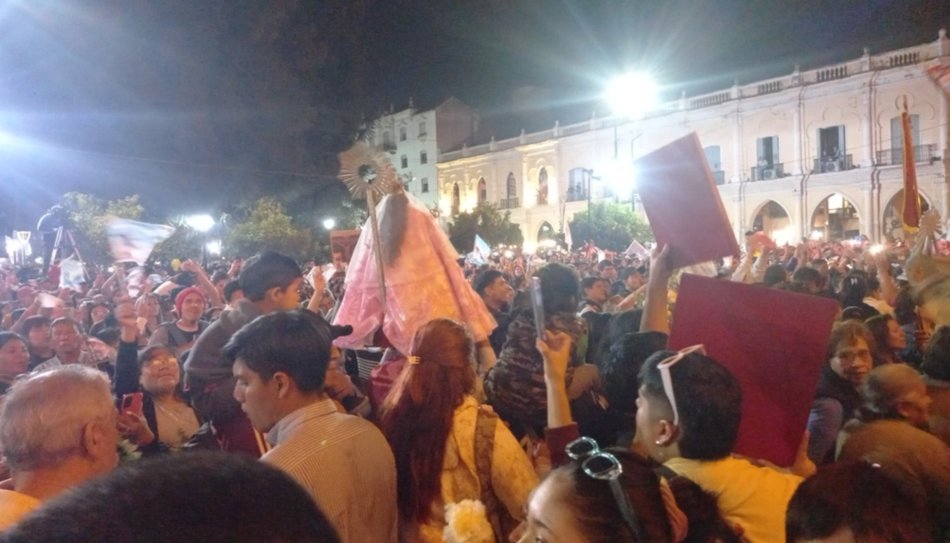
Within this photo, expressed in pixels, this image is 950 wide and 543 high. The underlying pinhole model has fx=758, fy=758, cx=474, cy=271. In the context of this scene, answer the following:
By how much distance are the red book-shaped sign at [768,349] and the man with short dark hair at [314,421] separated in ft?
4.71

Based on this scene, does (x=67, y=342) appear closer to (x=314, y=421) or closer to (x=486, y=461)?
(x=314, y=421)

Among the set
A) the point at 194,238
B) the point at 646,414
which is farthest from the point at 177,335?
the point at 194,238

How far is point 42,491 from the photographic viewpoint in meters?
2.32

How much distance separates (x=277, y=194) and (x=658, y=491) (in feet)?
91.3

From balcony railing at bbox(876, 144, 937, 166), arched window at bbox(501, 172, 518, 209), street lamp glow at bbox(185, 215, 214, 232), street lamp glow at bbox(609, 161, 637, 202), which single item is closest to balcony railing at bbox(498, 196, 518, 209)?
arched window at bbox(501, 172, 518, 209)

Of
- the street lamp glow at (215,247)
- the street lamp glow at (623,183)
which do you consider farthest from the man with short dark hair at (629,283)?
the street lamp glow at (623,183)

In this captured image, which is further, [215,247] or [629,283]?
[215,247]

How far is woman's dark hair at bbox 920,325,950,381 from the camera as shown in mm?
3934

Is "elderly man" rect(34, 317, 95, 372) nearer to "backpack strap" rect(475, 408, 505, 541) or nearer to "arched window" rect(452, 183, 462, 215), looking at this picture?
"backpack strap" rect(475, 408, 505, 541)

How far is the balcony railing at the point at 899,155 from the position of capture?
109 ft

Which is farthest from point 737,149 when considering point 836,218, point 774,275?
point 774,275

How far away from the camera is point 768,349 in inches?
119

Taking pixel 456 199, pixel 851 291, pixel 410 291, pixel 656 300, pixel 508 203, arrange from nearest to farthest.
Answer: pixel 656 300 < pixel 410 291 < pixel 851 291 < pixel 508 203 < pixel 456 199

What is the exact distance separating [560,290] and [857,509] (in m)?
2.89
